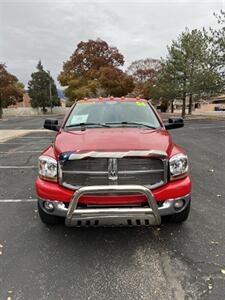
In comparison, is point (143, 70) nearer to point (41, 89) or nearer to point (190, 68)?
point (41, 89)

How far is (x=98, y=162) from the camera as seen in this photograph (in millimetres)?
3283

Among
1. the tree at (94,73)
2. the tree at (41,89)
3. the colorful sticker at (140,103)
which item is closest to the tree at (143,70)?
the tree at (94,73)

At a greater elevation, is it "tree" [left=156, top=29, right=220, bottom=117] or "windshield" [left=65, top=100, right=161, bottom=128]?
"tree" [left=156, top=29, right=220, bottom=117]

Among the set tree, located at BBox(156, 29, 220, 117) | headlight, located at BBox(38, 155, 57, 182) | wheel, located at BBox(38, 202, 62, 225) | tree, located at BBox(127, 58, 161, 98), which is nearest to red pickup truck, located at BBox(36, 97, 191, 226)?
headlight, located at BBox(38, 155, 57, 182)

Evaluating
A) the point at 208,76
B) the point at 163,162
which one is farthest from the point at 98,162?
the point at 208,76

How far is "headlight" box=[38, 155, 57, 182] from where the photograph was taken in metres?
3.41

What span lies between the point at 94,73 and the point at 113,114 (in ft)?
135

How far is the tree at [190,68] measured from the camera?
3059 centimetres

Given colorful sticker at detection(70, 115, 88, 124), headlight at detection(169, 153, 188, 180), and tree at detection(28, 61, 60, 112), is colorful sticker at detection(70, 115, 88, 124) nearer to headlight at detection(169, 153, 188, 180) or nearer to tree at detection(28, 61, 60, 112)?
headlight at detection(169, 153, 188, 180)

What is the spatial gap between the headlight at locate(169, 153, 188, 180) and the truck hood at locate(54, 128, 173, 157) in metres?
0.11

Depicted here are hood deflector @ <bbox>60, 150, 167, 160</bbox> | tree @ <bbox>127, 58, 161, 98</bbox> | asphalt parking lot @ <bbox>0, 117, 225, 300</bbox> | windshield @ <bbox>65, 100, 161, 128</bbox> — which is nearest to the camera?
asphalt parking lot @ <bbox>0, 117, 225, 300</bbox>

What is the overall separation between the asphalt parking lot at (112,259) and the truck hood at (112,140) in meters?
1.13

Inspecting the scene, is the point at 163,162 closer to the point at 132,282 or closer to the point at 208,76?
the point at 132,282

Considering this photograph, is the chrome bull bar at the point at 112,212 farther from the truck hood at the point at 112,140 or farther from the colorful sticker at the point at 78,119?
the colorful sticker at the point at 78,119
